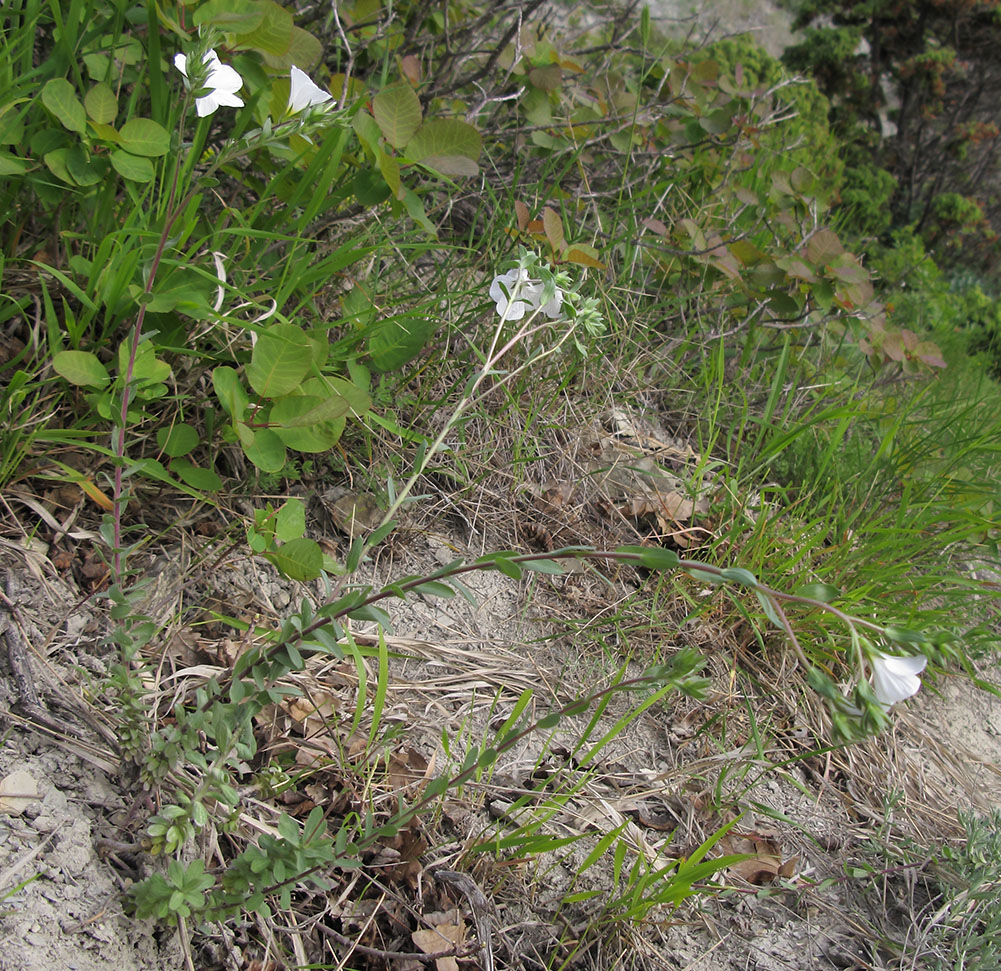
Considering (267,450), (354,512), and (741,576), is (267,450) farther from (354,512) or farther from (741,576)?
(741,576)

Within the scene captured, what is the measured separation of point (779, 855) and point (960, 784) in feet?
2.22

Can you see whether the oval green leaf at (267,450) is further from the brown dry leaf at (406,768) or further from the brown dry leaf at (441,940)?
the brown dry leaf at (441,940)

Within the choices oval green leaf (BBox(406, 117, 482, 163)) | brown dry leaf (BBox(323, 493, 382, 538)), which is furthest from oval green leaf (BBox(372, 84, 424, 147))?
brown dry leaf (BBox(323, 493, 382, 538))

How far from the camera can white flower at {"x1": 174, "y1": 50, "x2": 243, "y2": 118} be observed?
1.10 m

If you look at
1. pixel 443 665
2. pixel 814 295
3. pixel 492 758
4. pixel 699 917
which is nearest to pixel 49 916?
pixel 492 758

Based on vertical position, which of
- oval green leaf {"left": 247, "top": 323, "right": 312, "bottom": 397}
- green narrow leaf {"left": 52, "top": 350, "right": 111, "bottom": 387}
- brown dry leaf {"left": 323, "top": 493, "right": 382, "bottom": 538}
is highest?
oval green leaf {"left": 247, "top": 323, "right": 312, "bottom": 397}

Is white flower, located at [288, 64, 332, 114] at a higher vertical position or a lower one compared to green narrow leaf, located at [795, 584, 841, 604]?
higher

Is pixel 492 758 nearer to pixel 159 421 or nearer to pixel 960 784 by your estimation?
pixel 159 421

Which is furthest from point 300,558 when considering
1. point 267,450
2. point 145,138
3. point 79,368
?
point 145,138

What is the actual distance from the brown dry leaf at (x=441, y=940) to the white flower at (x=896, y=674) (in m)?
0.78

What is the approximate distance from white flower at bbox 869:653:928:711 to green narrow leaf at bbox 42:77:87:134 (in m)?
1.64

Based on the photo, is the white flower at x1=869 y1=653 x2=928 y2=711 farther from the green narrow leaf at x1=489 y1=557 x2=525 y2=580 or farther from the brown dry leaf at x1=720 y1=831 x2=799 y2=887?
the brown dry leaf at x1=720 y1=831 x2=799 y2=887

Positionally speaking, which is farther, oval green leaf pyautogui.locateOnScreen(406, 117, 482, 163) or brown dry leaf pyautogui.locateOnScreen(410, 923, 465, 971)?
oval green leaf pyautogui.locateOnScreen(406, 117, 482, 163)

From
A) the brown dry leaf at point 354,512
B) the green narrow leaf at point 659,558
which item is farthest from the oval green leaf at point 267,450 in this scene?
the green narrow leaf at point 659,558
